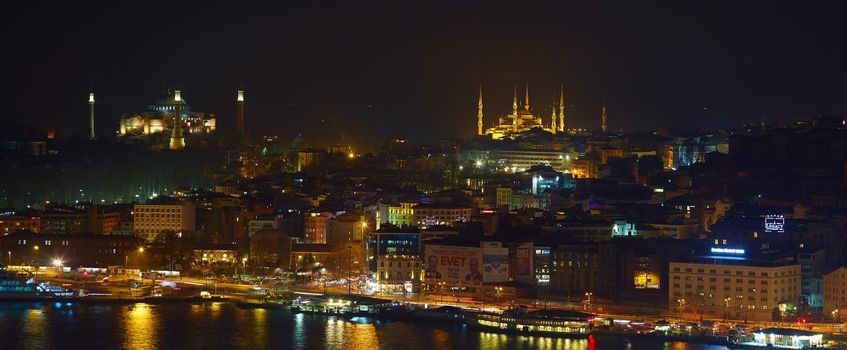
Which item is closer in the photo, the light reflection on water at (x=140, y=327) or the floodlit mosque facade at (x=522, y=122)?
the light reflection on water at (x=140, y=327)

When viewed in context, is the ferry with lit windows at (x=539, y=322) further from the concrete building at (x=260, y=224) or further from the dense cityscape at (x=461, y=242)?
the concrete building at (x=260, y=224)

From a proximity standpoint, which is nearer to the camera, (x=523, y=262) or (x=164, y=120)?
(x=523, y=262)

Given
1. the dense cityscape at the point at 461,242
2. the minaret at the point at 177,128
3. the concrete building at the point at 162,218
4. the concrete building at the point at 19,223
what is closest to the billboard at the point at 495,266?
the dense cityscape at the point at 461,242

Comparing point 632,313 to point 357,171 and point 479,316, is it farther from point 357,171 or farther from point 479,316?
point 357,171

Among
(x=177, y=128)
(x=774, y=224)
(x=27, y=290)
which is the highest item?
(x=177, y=128)

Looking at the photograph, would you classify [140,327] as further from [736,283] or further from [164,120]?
[164,120]

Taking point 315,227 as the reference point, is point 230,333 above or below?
below

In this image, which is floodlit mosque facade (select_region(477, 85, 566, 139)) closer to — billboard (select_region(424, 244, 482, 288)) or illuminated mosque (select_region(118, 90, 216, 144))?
illuminated mosque (select_region(118, 90, 216, 144))

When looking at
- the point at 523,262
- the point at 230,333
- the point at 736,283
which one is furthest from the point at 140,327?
the point at 736,283
